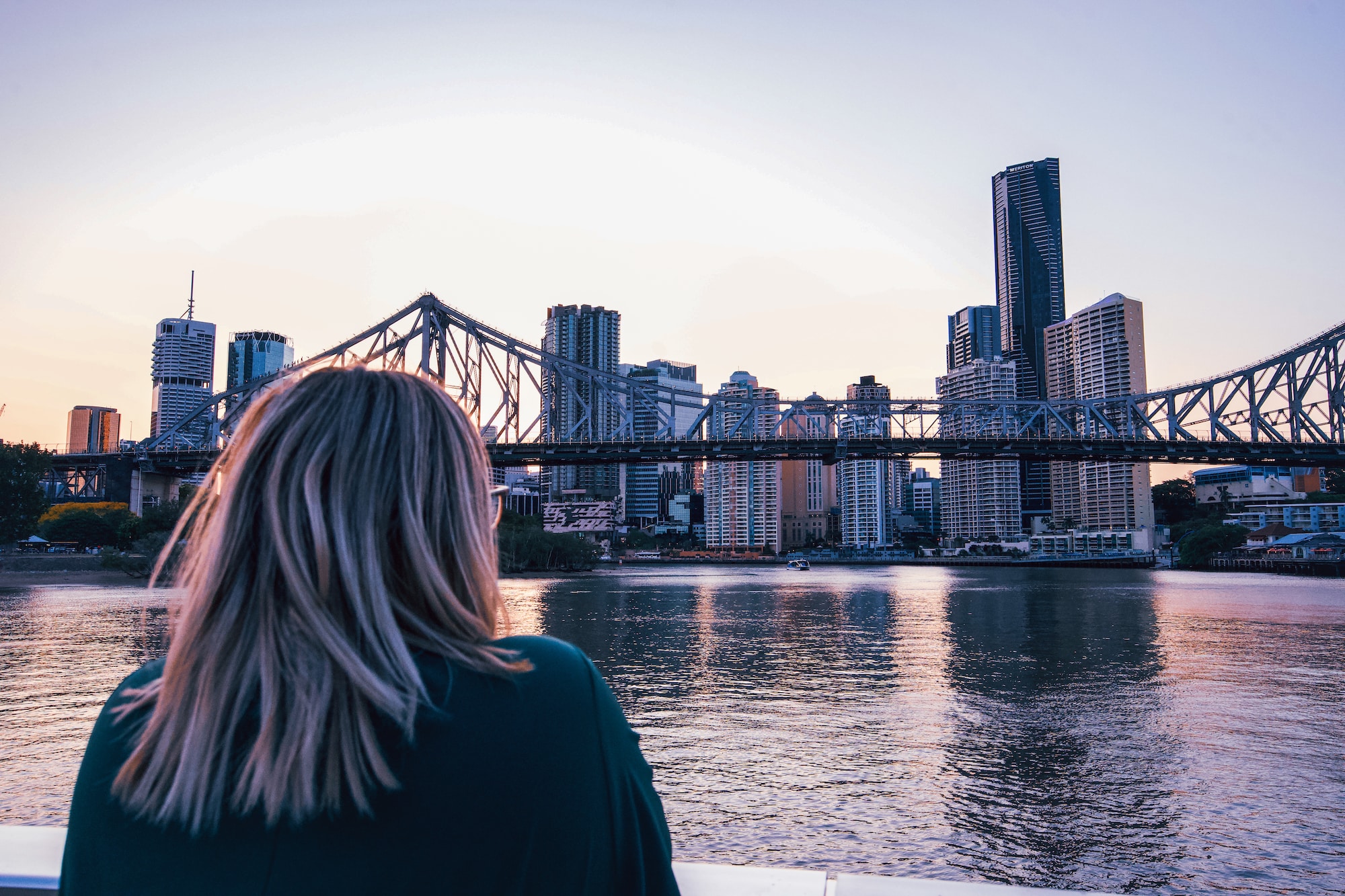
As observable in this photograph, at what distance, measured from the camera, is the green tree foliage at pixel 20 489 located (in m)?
49.7

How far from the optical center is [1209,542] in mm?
79625

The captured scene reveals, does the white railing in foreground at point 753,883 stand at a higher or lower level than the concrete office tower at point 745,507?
lower

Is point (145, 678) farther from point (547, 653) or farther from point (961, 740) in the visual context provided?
point (961, 740)

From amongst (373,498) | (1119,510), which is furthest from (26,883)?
(1119,510)

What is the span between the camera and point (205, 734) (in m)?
1.01

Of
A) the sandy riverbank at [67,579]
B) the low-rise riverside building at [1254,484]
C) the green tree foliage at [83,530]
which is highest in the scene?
the low-rise riverside building at [1254,484]

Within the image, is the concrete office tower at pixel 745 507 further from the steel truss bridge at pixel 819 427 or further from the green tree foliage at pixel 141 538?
the green tree foliage at pixel 141 538

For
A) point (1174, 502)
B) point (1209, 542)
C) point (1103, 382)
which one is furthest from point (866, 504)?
point (1209, 542)

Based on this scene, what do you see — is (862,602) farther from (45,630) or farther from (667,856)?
(667,856)

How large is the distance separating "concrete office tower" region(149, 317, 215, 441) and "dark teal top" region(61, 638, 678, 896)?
17106 centimetres

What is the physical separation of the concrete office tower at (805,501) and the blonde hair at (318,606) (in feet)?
534

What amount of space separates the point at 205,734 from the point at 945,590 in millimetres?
44625

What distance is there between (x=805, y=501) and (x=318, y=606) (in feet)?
584

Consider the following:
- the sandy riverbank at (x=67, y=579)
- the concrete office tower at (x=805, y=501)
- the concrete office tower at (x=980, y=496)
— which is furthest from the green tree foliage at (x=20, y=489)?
the concrete office tower at (x=805, y=501)
